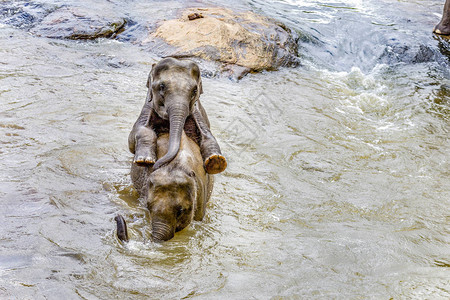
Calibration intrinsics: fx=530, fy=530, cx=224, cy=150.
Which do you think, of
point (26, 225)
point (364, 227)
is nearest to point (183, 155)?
point (26, 225)

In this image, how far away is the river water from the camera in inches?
170

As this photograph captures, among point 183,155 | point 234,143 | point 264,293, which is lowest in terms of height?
point 234,143

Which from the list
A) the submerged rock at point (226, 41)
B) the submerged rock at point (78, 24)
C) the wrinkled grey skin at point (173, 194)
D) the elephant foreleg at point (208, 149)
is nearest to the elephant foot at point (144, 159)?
the wrinkled grey skin at point (173, 194)

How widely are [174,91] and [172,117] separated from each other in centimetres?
32

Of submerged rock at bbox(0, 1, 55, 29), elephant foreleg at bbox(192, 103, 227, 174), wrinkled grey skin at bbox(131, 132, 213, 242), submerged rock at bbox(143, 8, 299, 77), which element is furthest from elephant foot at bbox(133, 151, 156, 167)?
submerged rock at bbox(0, 1, 55, 29)

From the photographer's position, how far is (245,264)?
4645 mm

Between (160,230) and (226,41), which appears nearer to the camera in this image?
(160,230)

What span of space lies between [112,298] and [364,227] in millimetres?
2954

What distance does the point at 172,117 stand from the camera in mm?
4945

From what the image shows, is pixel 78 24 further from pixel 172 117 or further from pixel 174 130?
pixel 174 130

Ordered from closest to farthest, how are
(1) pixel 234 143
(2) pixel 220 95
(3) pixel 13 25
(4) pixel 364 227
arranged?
(4) pixel 364 227 < (1) pixel 234 143 < (2) pixel 220 95 < (3) pixel 13 25

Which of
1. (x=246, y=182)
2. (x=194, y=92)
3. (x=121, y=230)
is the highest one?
(x=194, y=92)

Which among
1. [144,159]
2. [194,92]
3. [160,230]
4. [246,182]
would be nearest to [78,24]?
[246,182]

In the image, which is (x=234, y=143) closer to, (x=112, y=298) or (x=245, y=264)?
(x=245, y=264)
